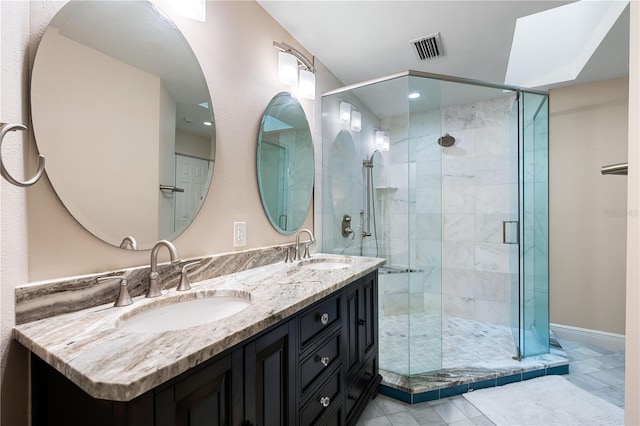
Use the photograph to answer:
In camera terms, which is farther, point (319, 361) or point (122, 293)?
point (319, 361)

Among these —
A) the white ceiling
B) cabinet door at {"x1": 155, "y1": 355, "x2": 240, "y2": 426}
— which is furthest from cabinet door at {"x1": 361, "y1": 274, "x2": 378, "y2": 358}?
the white ceiling

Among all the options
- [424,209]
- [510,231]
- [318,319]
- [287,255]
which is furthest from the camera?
[510,231]

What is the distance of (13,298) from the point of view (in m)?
0.73

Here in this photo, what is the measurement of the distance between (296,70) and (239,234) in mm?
1147

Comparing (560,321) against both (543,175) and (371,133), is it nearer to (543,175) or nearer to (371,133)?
(543,175)

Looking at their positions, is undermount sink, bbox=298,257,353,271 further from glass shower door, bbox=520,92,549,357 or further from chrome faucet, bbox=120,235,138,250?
glass shower door, bbox=520,92,549,357

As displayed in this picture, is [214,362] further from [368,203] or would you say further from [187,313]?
[368,203]

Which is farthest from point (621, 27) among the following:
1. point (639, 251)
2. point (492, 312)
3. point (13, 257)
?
point (13, 257)

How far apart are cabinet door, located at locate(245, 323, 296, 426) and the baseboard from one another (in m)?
2.86

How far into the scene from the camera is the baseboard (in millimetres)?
2391

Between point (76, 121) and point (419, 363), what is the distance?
2.25m

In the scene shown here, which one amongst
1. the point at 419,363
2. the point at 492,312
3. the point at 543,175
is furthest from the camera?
the point at 492,312

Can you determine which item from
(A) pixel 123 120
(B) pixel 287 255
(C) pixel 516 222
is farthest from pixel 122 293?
(C) pixel 516 222

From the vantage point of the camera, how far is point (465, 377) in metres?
1.87
